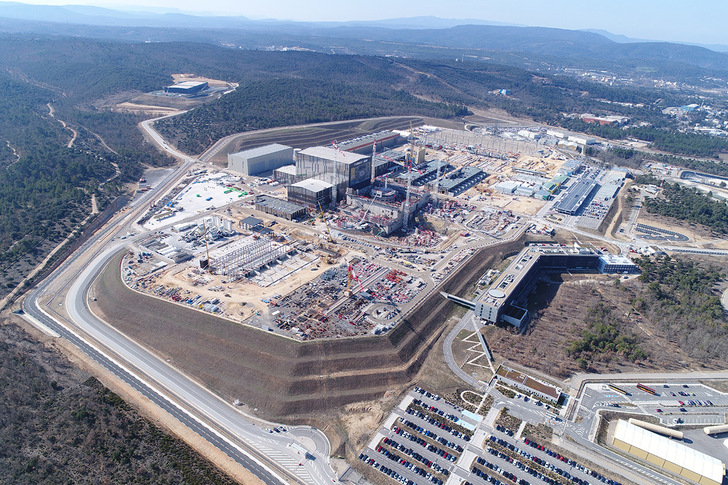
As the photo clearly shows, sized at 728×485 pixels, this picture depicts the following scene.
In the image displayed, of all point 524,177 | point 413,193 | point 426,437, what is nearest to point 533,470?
point 426,437

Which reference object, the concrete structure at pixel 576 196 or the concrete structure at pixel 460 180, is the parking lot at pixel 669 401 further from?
the concrete structure at pixel 460 180

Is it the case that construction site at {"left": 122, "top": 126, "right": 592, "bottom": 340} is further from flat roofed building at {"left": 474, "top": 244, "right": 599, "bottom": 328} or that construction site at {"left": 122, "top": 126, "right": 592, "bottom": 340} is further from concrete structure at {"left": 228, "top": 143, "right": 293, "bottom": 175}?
flat roofed building at {"left": 474, "top": 244, "right": 599, "bottom": 328}

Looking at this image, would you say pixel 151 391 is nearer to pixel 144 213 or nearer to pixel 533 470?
pixel 533 470

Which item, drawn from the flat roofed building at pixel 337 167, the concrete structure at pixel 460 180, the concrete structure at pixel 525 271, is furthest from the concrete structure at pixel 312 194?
the concrete structure at pixel 525 271

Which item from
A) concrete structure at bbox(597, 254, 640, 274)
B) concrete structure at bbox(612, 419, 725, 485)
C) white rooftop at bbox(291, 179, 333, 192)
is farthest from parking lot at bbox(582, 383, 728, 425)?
white rooftop at bbox(291, 179, 333, 192)

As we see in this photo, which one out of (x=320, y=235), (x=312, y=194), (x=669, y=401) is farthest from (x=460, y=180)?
(x=669, y=401)
